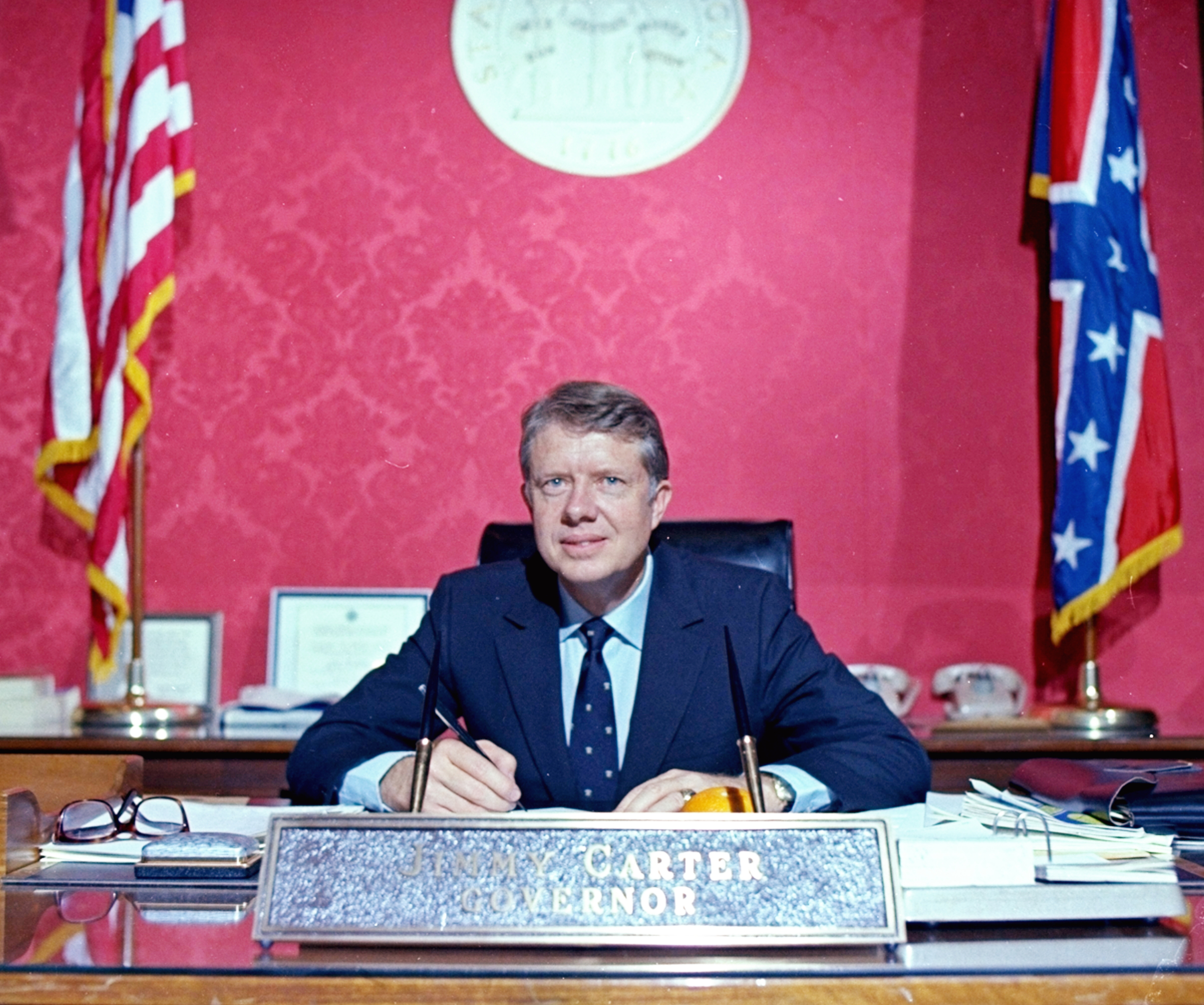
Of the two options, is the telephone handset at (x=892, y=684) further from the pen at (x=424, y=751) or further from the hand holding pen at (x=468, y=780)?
the pen at (x=424, y=751)

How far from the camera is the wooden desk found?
258 centimetres

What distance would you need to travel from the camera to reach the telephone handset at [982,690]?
3.03 meters

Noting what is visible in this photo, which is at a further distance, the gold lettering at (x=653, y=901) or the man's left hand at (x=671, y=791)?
the man's left hand at (x=671, y=791)

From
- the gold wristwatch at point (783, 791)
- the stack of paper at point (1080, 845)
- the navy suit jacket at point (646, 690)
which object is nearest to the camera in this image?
the stack of paper at point (1080, 845)

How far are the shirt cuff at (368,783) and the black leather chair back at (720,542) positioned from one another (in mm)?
661

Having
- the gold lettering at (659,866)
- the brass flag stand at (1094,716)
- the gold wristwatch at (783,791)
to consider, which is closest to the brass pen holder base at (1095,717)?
the brass flag stand at (1094,716)

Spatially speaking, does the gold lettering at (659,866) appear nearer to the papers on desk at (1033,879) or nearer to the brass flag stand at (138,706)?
the papers on desk at (1033,879)

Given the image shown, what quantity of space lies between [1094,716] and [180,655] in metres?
2.07

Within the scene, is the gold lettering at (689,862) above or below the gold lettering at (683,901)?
above

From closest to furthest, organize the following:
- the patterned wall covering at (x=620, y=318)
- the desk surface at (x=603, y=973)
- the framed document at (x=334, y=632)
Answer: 1. the desk surface at (x=603, y=973)
2. the framed document at (x=334, y=632)
3. the patterned wall covering at (x=620, y=318)

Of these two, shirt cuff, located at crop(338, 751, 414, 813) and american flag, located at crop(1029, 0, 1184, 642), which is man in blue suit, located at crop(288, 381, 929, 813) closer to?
shirt cuff, located at crop(338, 751, 414, 813)

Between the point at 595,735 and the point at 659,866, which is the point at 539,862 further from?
the point at 595,735

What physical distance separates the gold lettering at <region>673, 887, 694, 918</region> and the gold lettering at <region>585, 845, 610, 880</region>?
1.9 inches

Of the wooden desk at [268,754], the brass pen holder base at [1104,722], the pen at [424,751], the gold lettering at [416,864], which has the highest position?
the pen at [424,751]
